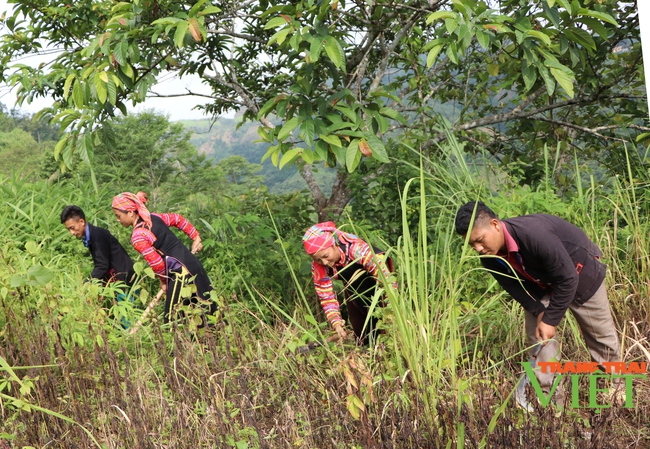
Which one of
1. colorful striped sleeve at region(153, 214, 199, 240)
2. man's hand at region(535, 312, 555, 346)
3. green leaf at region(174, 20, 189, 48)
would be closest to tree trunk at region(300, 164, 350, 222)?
colorful striped sleeve at region(153, 214, 199, 240)

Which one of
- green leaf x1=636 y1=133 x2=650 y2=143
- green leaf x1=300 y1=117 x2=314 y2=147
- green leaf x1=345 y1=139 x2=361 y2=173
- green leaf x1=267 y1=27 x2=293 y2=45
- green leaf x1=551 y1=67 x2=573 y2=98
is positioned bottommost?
green leaf x1=636 y1=133 x2=650 y2=143

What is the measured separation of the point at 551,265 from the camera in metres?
2.29

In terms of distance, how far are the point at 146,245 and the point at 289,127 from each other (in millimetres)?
1620

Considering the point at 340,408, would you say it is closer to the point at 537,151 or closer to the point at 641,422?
the point at 641,422

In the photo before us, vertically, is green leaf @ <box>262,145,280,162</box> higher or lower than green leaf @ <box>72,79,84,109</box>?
lower

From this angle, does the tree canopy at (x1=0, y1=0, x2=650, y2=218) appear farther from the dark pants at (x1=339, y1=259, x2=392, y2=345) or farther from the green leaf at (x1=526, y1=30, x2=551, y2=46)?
the dark pants at (x1=339, y1=259, x2=392, y2=345)

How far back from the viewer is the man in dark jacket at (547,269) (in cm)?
228

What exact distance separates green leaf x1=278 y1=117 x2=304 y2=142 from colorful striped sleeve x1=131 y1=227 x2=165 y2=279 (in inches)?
58.9

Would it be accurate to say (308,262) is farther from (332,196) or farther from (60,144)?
(60,144)

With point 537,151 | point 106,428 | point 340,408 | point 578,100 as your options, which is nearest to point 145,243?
point 106,428

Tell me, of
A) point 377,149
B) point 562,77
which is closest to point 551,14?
point 562,77

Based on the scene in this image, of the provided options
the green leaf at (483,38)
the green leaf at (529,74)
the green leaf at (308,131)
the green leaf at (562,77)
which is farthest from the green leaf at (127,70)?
the green leaf at (562,77)

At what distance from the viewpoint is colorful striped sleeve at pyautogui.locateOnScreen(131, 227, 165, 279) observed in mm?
3934

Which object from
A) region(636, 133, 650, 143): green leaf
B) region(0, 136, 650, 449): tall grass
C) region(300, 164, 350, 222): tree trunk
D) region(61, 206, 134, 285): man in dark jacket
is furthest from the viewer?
region(300, 164, 350, 222): tree trunk
